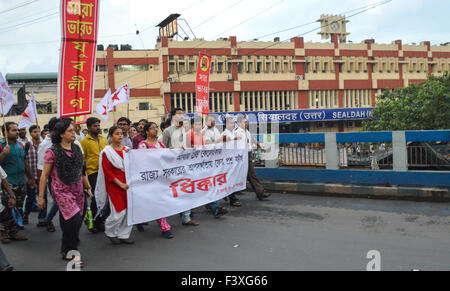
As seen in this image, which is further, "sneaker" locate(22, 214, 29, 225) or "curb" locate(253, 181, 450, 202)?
"curb" locate(253, 181, 450, 202)

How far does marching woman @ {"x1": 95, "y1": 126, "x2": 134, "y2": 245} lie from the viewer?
5766 millimetres

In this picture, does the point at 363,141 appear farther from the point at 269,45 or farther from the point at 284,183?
the point at 269,45

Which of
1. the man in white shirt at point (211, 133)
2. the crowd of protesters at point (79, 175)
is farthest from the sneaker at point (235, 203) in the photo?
the man in white shirt at point (211, 133)

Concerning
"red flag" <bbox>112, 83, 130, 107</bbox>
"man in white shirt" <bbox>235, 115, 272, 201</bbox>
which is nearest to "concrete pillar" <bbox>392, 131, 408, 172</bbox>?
"man in white shirt" <bbox>235, 115, 272, 201</bbox>

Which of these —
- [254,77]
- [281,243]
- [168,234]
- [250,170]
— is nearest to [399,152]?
[250,170]

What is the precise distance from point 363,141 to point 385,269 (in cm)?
475

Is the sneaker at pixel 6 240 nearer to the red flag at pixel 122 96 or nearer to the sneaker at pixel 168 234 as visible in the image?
the sneaker at pixel 168 234

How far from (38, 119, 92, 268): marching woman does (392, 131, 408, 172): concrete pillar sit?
641 cm

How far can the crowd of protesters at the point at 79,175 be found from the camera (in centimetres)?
503

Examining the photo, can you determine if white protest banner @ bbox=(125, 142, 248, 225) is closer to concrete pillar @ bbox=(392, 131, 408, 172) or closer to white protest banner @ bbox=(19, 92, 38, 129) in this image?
concrete pillar @ bbox=(392, 131, 408, 172)

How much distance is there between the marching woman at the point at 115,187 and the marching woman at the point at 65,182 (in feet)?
2.08

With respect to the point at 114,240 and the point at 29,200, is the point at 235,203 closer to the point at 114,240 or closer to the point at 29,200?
the point at 114,240

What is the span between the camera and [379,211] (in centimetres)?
716
